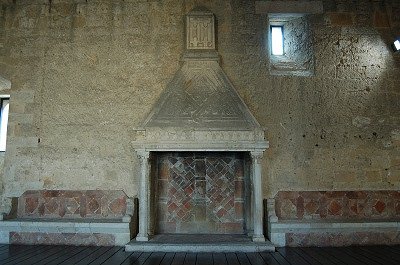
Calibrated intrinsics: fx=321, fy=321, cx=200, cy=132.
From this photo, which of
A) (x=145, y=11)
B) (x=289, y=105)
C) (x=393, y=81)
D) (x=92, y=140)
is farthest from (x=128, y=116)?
(x=393, y=81)

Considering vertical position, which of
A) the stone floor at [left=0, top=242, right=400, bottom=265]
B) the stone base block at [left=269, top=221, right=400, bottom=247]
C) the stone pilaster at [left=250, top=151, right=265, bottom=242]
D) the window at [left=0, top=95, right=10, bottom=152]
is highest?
the window at [left=0, top=95, right=10, bottom=152]

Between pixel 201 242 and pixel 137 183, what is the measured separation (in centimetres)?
132

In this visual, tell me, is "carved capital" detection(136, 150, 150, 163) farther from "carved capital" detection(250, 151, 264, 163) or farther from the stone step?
"carved capital" detection(250, 151, 264, 163)

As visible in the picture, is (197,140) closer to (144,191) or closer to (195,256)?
(144,191)

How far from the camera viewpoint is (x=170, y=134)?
4.61 m

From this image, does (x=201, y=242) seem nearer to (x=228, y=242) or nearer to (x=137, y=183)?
(x=228, y=242)

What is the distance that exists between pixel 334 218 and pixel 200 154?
87.2 inches

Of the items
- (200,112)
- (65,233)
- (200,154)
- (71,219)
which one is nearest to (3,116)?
(71,219)

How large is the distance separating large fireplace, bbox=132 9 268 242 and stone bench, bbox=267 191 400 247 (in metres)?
0.37

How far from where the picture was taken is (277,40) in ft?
18.4

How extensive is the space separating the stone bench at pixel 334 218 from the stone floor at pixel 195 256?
19 centimetres

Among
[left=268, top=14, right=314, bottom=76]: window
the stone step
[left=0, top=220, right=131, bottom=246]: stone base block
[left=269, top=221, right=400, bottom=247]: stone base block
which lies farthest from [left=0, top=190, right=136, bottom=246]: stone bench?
[left=268, top=14, right=314, bottom=76]: window

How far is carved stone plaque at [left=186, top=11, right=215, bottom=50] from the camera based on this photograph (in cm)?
508

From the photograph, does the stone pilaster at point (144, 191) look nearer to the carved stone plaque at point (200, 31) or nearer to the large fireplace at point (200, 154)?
the large fireplace at point (200, 154)
